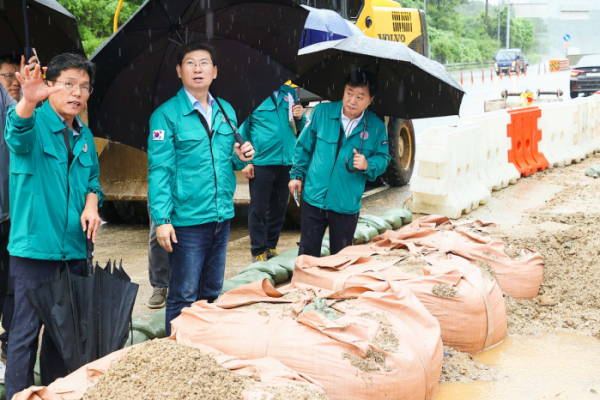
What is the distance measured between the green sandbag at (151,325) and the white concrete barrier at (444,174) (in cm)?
423

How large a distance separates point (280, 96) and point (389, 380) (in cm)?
331

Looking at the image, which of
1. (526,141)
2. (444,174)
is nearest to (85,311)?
(444,174)

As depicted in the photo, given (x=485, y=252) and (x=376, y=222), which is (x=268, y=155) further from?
(x=485, y=252)

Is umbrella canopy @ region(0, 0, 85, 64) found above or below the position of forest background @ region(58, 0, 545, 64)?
below

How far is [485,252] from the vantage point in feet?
14.6

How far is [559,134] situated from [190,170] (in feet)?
29.1

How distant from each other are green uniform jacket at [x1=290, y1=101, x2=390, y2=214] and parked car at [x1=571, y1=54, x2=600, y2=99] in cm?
2301

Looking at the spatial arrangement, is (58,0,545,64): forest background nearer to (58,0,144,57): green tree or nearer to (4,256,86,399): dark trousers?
(58,0,144,57): green tree

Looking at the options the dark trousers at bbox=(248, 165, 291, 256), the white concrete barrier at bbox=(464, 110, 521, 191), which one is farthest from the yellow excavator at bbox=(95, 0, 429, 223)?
the white concrete barrier at bbox=(464, 110, 521, 191)

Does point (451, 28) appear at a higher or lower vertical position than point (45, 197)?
higher

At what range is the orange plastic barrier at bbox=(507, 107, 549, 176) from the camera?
30.4ft

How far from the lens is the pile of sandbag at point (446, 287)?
3.62 metres

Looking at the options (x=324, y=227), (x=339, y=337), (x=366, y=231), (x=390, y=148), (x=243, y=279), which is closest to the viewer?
(x=339, y=337)

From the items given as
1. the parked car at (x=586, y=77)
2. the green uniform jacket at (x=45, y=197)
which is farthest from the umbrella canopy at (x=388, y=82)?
the parked car at (x=586, y=77)
